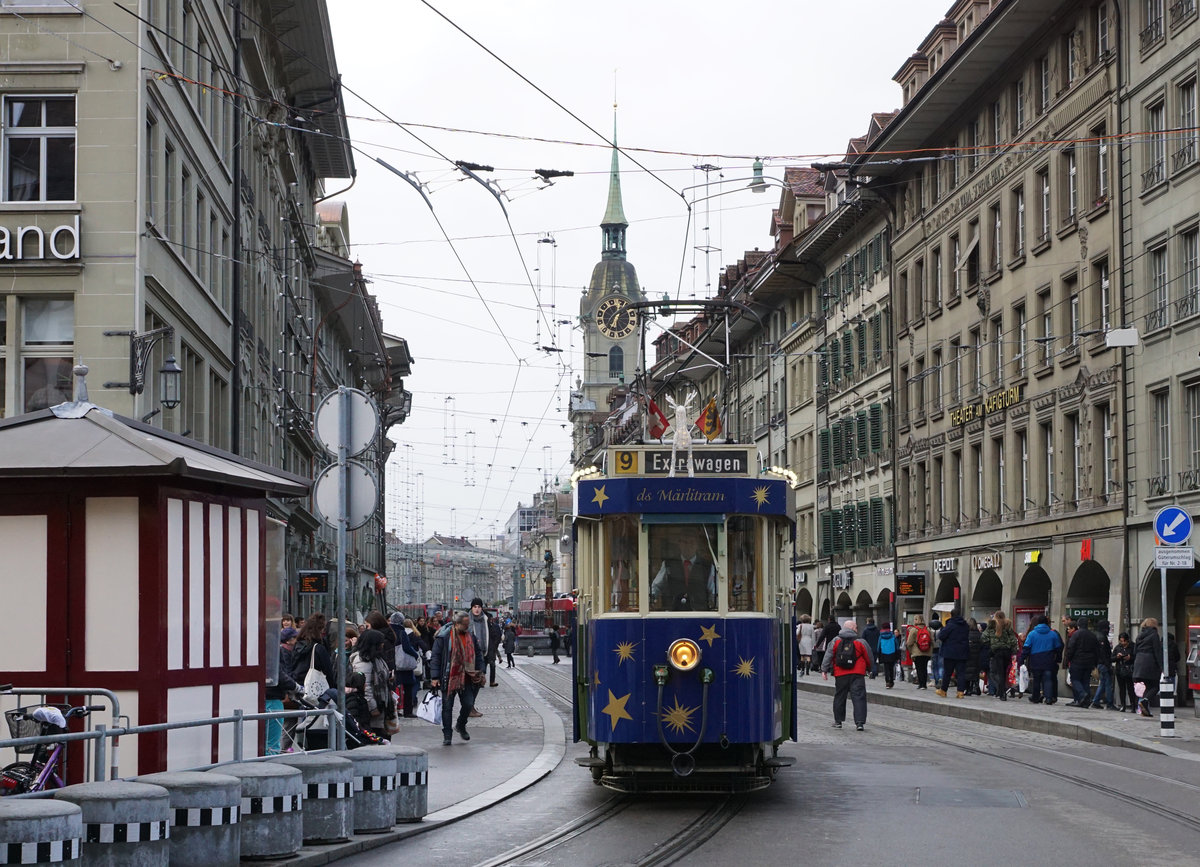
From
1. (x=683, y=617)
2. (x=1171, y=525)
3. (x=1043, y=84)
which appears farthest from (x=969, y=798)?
(x=1043, y=84)

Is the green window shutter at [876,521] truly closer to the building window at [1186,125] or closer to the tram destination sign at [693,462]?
the building window at [1186,125]

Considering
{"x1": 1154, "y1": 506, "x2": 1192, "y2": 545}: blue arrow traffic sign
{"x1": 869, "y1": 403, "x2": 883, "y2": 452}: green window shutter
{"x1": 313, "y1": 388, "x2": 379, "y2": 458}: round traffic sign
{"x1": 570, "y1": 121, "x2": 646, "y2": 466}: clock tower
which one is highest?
{"x1": 570, "y1": 121, "x2": 646, "y2": 466}: clock tower

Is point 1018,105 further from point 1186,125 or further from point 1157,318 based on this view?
point 1157,318

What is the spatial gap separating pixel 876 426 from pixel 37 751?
51.2m

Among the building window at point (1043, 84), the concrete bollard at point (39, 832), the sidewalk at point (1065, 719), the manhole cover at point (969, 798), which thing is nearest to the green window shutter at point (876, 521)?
the building window at point (1043, 84)

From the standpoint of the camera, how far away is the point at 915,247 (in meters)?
55.2

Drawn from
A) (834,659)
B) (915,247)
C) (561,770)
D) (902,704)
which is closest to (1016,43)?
(915,247)

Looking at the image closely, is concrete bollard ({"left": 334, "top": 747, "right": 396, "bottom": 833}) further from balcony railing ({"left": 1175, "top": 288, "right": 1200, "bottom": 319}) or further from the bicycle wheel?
balcony railing ({"left": 1175, "top": 288, "right": 1200, "bottom": 319})

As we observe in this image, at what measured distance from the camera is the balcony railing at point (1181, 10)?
3487 centimetres

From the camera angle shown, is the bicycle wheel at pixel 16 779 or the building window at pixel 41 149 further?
the building window at pixel 41 149

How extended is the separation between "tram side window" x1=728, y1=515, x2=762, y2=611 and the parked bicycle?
6026 mm

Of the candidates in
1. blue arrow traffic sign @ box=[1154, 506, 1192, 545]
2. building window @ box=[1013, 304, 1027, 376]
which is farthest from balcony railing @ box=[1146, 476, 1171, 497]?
blue arrow traffic sign @ box=[1154, 506, 1192, 545]

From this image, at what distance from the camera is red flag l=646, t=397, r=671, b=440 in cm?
2035

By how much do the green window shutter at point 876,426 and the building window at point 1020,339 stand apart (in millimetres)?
14387
